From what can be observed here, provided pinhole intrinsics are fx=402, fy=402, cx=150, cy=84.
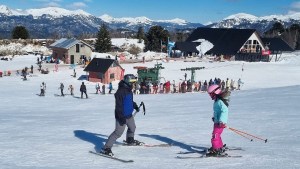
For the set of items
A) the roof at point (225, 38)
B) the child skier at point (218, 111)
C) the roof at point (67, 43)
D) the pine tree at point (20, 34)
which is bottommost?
the child skier at point (218, 111)

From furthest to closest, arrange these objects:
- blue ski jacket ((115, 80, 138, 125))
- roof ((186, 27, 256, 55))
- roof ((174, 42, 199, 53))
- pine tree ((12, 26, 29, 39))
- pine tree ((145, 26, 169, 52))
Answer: pine tree ((12, 26, 29, 39))
pine tree ((145, 26, 169, 52))
roof ((174, 42, 199, 53))
roof ((186, 27, 256, 55))
blue ski jacket ((115, 80, 138, 125))

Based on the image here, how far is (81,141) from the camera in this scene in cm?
1020

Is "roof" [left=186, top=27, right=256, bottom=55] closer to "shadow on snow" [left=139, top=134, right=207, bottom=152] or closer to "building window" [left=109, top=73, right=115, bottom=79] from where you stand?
"building window" [left=109, top=73, right=115, bottom=79]

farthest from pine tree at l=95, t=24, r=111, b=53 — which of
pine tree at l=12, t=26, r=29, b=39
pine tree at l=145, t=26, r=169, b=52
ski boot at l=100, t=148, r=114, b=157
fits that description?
ski boot at l=100, t=148, r=114, b=157

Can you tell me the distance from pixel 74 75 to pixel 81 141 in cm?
3254

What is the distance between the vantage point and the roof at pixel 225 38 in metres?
68.5

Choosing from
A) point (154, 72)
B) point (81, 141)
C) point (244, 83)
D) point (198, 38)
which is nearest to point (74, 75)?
point (154, 72)

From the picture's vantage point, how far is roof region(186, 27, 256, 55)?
225 feet

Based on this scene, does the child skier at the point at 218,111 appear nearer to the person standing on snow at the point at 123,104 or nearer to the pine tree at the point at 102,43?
the person standing on snow at the point at 123,104

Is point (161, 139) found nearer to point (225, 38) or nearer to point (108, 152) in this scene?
point (108, 152)

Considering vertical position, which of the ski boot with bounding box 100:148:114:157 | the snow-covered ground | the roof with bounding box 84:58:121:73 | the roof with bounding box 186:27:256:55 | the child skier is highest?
the roof with bounding box 186:27:256:55

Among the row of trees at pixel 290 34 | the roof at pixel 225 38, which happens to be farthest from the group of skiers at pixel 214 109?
the row of trees at pixel 290 34

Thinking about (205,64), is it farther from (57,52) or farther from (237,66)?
(57,52)

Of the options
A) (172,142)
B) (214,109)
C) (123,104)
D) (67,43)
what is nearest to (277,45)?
(67,43)
